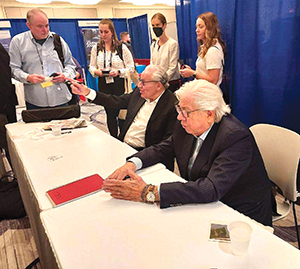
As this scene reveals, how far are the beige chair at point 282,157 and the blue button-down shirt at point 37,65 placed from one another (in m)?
1.87

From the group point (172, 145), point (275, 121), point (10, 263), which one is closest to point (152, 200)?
point (172, 145)

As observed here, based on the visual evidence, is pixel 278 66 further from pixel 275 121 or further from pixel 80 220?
pixel 80 220

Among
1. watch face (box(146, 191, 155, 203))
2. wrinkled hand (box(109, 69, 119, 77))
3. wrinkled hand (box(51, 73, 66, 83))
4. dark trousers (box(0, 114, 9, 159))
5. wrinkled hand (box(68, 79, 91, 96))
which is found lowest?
dark trousers (box(0, 114, 9, 159))

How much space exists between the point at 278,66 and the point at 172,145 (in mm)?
1545

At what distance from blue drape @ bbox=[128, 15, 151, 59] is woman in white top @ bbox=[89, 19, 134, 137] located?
14.7ft

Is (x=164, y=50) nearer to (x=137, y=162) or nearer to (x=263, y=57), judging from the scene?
(x=263, y=57)

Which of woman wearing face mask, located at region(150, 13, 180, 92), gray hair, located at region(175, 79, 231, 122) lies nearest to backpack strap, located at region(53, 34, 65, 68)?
woman wearing face mask, located at region(150, 13, 180, 92)

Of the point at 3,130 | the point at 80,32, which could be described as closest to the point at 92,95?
the point at 3,130

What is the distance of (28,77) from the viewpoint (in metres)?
2.29

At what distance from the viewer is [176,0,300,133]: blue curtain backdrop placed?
7.54 feet

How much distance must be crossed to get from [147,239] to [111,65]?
2467 mm

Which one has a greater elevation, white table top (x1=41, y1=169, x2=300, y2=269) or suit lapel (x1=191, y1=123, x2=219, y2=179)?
suit lapel (x1=191, y1=123, x2=219, y2=179)

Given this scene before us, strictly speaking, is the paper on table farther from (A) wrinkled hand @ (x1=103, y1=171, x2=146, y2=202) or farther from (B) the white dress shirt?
(B) the white dress shirt

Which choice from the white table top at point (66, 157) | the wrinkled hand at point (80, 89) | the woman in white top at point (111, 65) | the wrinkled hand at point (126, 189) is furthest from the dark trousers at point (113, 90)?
the wrinkled hand at point (126, 189)
